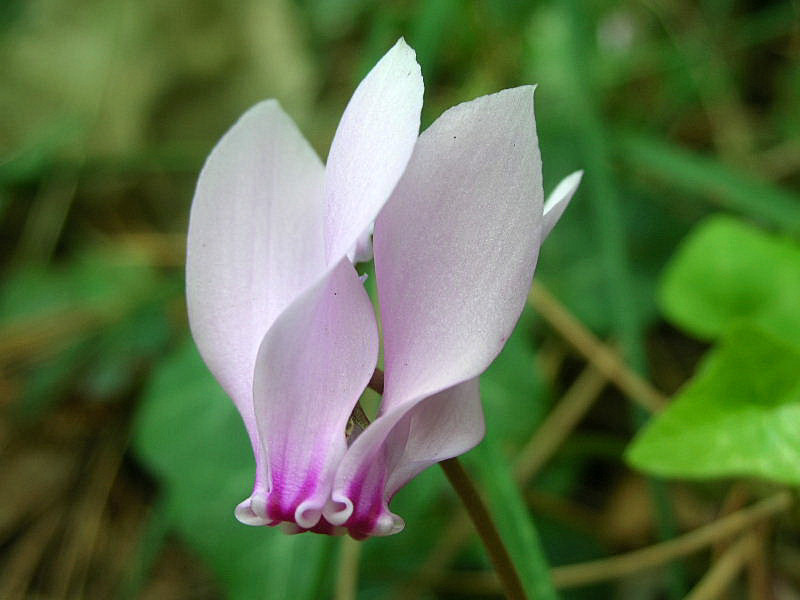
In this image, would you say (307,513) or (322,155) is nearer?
(307,513)

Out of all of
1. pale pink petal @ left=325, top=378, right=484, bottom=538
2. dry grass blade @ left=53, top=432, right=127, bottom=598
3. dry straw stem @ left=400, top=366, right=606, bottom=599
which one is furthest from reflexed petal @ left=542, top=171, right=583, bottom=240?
dry grass blade @ left=53, top=432, right=127, bottom=598

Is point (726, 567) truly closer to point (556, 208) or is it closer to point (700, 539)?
point (700, 539)

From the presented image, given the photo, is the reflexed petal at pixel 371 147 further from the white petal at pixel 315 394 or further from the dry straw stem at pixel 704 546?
the dry straw stem at pixel 704 546

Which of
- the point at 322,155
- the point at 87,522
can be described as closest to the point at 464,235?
the point at 87,522

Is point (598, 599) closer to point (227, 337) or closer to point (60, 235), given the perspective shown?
point (227, 337)

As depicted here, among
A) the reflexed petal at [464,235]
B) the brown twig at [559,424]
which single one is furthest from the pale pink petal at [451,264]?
the brown twig at [559,424]

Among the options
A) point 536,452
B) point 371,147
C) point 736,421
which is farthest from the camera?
point 536,452

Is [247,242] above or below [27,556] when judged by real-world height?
above

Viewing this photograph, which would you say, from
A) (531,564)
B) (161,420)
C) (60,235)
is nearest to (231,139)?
(531,564)
